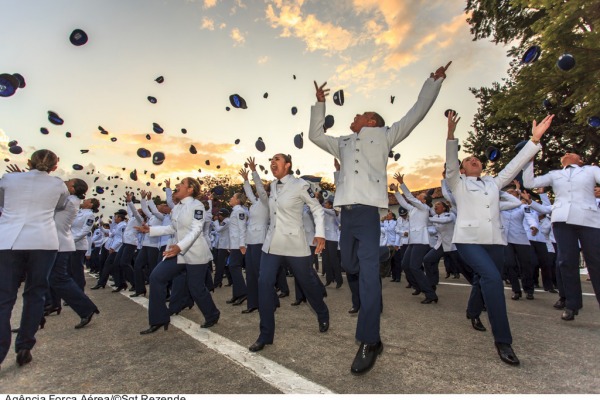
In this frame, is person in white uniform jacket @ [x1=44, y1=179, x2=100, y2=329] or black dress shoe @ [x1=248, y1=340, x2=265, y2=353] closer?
black dress shoe @ [x1=248, y1=340, x2=265, y2=353]

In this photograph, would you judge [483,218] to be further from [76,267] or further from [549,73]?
[549,73]

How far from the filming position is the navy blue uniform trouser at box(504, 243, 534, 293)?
7375mm

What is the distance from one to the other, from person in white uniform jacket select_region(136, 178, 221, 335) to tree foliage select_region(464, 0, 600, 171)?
397 inches

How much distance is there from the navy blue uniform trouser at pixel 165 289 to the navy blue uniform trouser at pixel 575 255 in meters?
4.94

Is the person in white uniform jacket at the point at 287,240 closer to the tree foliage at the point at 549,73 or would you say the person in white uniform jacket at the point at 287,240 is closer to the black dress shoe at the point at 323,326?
the black dress shoe at the point at 323,326

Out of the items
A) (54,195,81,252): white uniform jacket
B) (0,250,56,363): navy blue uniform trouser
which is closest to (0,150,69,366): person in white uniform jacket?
(0,250,56,363): navy blue uniform trouser

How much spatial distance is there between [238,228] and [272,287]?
12.2 ft

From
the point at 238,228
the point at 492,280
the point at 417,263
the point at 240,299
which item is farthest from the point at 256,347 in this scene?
the point at 417,263

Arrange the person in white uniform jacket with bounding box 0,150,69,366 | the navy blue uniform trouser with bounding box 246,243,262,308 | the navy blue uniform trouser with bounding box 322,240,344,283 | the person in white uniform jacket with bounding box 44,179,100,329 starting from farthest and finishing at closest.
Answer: the navy blue uniform trouser with bounding box 322,240,344,283 → the navy blue uniform trouser with bounding box 246,243,262,308 → the person in white uniform jacket with bounding box 44,179,100,329 → the person in white uniform jacket with bounding box 0,150,69,366

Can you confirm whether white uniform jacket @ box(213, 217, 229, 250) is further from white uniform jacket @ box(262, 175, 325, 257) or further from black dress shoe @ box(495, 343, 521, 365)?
black dress shoe @ box(495, 343, 521, 365)

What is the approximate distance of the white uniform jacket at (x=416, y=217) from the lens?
763 cm

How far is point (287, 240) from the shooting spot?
14.0 feet

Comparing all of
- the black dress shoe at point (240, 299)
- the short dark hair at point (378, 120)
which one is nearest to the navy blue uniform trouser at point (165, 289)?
the black dress shoe at point (240, 299)

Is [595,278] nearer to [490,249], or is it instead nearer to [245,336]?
[490,249]
